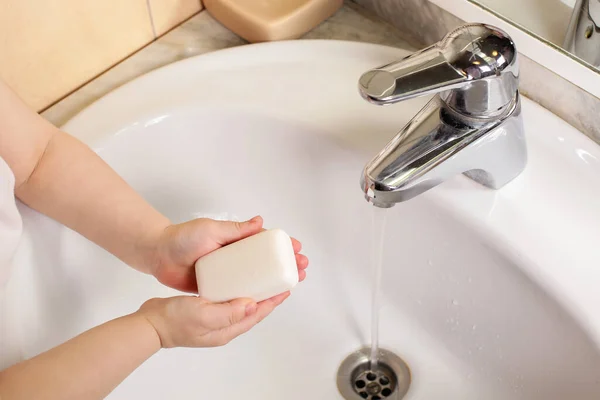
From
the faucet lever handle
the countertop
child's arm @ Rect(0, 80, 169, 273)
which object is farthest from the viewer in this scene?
the countertop

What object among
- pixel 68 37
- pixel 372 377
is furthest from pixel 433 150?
pixel 68 37

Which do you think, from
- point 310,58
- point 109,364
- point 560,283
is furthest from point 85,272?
point 560,283

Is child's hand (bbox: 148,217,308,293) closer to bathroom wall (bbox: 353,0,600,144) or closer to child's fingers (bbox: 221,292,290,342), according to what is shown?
child's fingers (bbox: 221,292,290,342)

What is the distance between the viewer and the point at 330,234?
63 centimetres

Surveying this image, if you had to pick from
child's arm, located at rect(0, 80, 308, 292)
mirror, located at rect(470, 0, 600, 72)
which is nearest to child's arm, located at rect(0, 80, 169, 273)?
child's arm, located at rect(0, 80, 308, 292)

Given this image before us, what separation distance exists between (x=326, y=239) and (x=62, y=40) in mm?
310

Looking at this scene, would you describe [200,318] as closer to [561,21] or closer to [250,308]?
[250,308]

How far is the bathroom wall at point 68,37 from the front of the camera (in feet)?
1.83

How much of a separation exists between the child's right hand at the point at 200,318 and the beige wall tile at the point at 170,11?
32cm

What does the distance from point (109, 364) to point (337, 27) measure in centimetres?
40

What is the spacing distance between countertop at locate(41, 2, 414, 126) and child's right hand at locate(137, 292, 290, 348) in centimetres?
25

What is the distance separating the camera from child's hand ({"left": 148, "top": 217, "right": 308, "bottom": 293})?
1.61ft

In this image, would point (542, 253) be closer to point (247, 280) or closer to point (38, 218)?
point (247, 280)

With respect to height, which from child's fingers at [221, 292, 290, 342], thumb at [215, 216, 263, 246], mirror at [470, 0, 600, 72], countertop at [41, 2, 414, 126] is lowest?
child's fingers at [221, 292, 290, 342]
